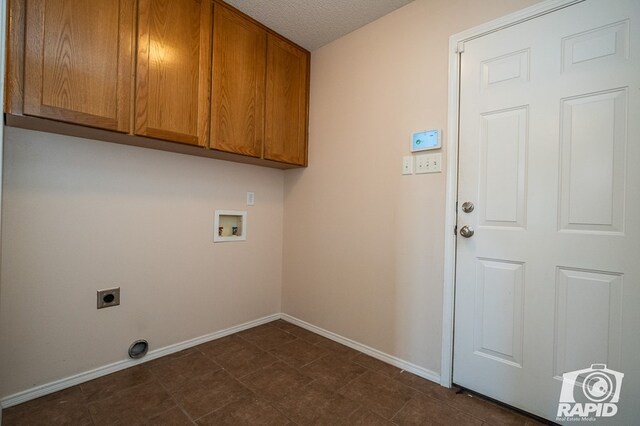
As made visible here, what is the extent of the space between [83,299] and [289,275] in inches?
60.2

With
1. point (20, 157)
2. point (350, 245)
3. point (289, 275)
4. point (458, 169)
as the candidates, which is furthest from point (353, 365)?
point (20, 157)

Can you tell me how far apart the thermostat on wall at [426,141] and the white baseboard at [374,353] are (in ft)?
4.63

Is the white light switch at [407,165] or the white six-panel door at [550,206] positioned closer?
the white six-panel door at [550,206]

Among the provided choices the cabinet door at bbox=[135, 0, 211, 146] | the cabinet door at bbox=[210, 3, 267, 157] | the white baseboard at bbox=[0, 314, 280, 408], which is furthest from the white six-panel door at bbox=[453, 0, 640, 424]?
the white baseboard at bbox=[0, 314, 280, 408]

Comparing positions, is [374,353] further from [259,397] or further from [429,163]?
[429,163]

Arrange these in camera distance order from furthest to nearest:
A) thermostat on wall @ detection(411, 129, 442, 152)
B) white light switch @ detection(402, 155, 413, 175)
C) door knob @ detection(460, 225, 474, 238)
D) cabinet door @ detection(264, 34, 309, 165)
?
1. cabinet door @ detection(264, 34, 309, 165)
2. white light switch @ detection(402, 155, 413, 175)
3. thermostat on wall @ detection(411, 129, 442, 152)
4. door knob @ detection(460, 225, 474, 238)

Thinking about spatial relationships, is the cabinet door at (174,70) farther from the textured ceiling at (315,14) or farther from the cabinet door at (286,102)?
the cabinet door at (286,102)

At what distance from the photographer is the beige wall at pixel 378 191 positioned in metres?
1.77

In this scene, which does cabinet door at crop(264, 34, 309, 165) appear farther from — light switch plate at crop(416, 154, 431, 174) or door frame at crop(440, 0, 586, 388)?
door frame at crop(440, 0, 586, 388)

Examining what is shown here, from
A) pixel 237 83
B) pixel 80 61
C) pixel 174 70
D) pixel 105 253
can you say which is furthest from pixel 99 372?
pixel 237 83

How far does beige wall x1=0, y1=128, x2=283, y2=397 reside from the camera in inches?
59.2

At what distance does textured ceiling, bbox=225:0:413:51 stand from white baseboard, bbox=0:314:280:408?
97.2 inches

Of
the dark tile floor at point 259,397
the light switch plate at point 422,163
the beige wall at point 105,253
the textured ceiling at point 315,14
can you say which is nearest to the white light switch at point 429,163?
the light switch plate at point 422,163

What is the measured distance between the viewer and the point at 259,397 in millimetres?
1566
